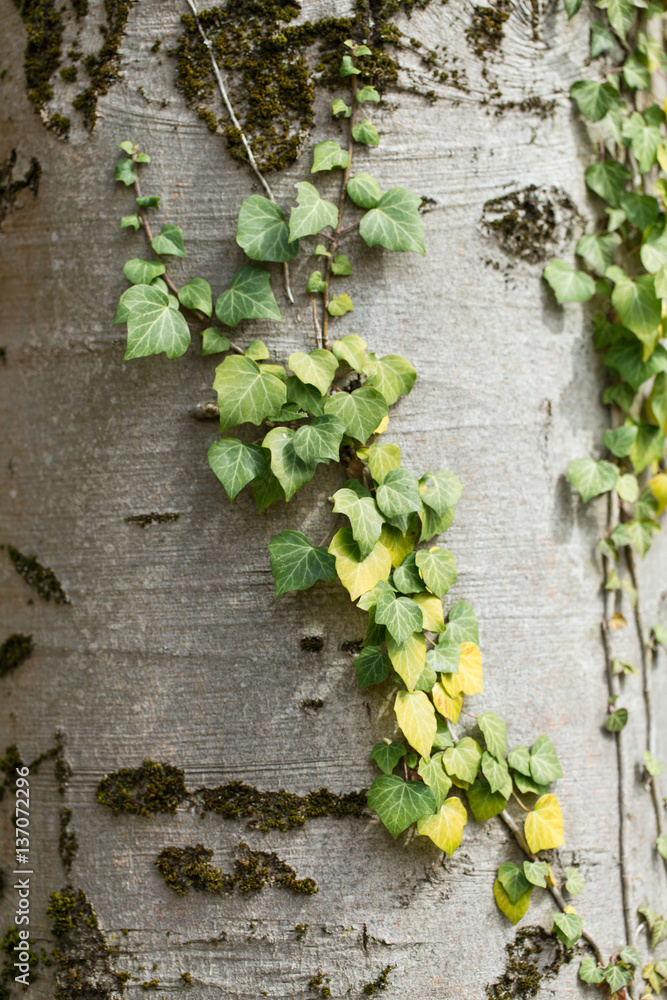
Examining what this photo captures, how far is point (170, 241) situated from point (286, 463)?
1.68 ft

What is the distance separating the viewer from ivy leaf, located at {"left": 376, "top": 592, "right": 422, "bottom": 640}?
1163 millimetres

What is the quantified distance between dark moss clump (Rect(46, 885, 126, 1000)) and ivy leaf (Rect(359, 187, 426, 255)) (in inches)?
56.6

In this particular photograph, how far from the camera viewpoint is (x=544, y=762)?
1.30 metres

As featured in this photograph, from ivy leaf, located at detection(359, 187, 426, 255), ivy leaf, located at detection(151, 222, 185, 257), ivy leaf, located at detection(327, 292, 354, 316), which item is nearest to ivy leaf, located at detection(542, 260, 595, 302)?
ivy leaf, located at detection(359, 187, 426, 255)

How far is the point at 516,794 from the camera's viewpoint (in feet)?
4.26

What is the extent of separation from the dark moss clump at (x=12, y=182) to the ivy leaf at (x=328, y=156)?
614mm

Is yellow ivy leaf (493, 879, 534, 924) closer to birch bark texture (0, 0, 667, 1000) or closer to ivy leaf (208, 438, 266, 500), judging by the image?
birch bark texture (0, 0, 667, 1000)

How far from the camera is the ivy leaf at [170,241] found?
48.8 inches

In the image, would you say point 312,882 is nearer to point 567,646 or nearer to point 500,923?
point 500,923

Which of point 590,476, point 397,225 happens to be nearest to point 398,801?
point 590,476

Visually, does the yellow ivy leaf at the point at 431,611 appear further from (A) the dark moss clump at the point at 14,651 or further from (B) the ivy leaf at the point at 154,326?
(A) the dark moss clump at the point at 14,651

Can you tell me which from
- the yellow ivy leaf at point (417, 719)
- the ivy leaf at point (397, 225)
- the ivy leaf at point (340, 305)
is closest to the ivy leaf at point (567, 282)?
the ivy leaf at point (397, 225)

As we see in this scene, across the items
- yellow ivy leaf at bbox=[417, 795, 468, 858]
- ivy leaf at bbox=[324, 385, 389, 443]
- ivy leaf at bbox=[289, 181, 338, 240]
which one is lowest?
yellow ivy leaf at bbox=[417, 795, 468, 858]

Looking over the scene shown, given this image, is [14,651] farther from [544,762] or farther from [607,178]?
[607,178]
